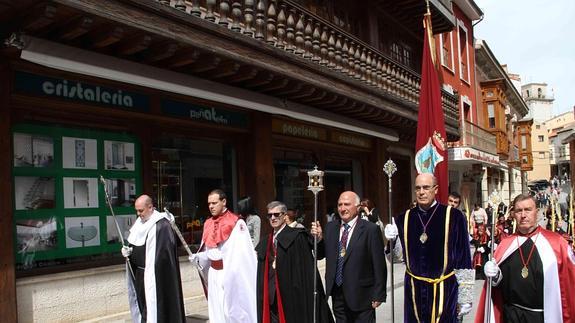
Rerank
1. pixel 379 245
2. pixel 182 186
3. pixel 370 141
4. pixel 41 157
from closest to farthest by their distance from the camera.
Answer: pixel 379 245
pixel 41 157
pixel 182 186
pixel 370 141

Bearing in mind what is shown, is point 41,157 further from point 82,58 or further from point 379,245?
point 379,245

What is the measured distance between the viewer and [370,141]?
1582cm

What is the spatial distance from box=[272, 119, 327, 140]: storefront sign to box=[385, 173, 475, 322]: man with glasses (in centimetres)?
628

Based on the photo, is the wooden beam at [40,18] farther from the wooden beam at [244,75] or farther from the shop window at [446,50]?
the shop window at [446,50]

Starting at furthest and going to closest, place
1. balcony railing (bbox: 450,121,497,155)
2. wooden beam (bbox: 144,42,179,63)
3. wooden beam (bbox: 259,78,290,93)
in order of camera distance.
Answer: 1. balcony railing (bbox: 450,121,497,155)
2. wooden beam (bbox: 259,78,290,93)
3. wooden beam (bbox: 144,42,179,63)

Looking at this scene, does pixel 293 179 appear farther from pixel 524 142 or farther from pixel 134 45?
pixel 524 142

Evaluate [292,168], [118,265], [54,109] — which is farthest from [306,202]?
[54,109]

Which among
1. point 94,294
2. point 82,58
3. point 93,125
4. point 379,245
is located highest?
point 82,58

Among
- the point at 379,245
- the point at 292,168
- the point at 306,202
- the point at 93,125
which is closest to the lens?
the point at 379,245

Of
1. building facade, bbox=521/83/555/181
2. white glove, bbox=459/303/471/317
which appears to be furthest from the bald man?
building facade, bbox=521/83/555/181

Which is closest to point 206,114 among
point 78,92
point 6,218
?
point 78,92

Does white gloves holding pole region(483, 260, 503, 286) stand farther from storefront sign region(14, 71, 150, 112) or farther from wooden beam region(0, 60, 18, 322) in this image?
storefront sign region(14, 71, 150, 112)

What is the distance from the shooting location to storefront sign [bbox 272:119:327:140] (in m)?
11.4

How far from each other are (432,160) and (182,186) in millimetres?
4369
